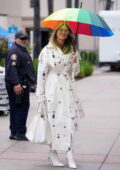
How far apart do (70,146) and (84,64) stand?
1928 centimetres

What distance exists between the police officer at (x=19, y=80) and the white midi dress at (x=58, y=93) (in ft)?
5.69

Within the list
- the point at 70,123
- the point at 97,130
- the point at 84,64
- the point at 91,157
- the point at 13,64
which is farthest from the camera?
the point at 84,64

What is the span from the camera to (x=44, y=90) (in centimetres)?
753

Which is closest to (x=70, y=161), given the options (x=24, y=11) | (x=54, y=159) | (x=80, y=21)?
(x=54, y=159)

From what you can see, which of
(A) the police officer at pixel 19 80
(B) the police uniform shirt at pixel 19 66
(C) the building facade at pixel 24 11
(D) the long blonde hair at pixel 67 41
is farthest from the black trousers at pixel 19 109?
(C) the building facade at pixel 24 11

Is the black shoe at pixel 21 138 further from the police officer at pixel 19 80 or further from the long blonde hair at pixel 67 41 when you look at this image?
the long blonde hair at pixel 67 41

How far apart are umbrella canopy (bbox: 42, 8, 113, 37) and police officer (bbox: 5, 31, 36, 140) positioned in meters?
1.52

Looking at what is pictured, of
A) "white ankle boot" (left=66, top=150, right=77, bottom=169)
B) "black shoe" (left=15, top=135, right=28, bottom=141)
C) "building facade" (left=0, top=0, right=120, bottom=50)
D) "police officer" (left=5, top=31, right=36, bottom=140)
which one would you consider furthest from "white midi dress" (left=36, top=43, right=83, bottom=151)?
"building facade" (left=0, top=0, right=120, bottom=50)

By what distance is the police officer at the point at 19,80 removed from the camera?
9266 millimetres

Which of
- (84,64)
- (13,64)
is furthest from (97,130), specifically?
(84,64)

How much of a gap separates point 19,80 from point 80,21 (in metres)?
2.14

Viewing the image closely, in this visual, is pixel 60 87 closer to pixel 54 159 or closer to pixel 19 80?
pixel 54 159

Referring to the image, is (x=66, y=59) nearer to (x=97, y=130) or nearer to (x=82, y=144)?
(x=82, y=144)

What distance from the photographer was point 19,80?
30.8 feet
